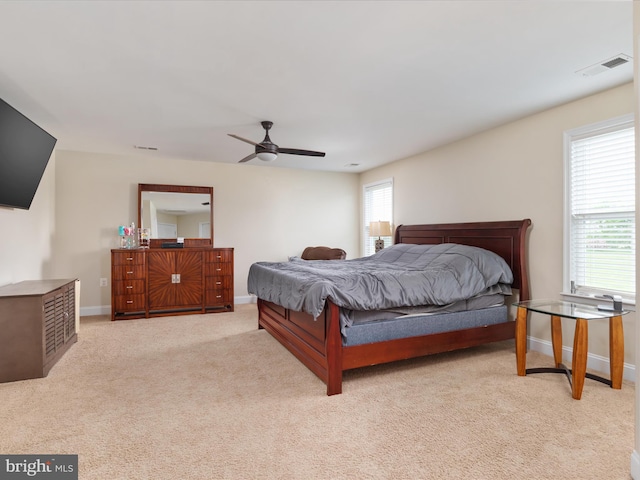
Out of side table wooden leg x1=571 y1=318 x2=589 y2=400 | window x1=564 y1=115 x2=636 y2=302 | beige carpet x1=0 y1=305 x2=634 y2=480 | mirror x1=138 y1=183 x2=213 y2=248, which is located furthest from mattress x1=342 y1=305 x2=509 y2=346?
mirror x1=138 y1=183 x2=213 y2=248

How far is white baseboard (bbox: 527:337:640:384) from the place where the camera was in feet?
9.38

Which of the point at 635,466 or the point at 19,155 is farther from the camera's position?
the point at 19,155

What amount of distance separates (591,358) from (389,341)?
190 cm

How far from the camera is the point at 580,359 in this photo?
2500mm

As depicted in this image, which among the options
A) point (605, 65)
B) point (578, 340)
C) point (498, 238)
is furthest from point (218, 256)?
point (605, 65)

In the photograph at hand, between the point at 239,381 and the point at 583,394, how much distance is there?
266cm

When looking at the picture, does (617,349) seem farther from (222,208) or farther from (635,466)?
(222,208)

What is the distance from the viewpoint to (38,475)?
1.75 m

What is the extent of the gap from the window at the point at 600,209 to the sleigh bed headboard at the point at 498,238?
1.32ft

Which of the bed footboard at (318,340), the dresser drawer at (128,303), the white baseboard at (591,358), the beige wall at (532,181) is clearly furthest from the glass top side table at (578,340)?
the dresser drawer at (128,303)

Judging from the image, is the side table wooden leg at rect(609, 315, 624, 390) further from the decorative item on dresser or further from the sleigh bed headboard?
the decorative item on dresser

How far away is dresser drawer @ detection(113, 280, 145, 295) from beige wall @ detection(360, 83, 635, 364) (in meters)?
4.49

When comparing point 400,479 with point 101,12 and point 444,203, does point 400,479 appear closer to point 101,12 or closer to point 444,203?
point 101,12

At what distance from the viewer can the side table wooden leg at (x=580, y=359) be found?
2.48m
